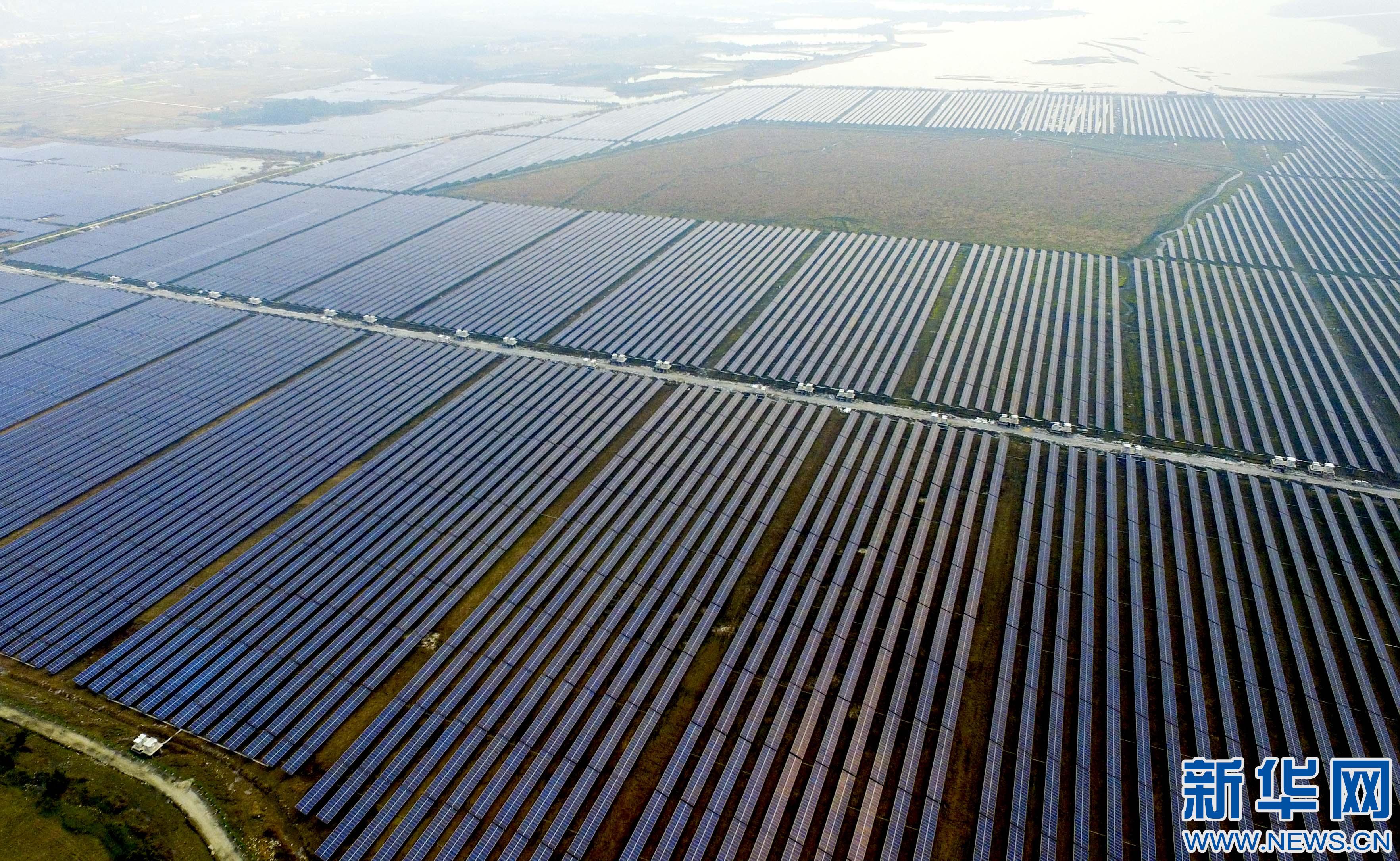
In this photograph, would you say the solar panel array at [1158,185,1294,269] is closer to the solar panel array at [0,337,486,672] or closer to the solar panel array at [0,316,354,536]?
the solar panel array at [0,337,486,672]

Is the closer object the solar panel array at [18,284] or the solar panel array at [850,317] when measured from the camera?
the solar panel array at [850,317]

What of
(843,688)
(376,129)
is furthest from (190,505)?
(376,129)

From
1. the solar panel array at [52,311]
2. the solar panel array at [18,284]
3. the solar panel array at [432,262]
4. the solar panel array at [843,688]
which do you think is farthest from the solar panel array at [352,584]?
the solar panel array at [18,284]

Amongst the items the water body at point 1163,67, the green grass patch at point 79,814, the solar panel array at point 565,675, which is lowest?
the green grass patch at point 79,814

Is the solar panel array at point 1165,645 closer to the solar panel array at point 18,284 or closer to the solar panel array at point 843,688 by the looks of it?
the solar panel array at point 843,688

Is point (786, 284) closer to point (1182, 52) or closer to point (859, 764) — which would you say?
point (859, 764)

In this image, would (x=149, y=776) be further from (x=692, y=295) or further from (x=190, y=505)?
(x=692, y=295)

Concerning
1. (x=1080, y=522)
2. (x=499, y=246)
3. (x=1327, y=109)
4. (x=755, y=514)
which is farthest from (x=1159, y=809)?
(x=1327, y=109)

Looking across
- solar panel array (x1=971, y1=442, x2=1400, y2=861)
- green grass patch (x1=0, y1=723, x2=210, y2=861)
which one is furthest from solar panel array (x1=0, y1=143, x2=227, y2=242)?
solar panel array (x1=971, y1=442, x2=1400, y2=861)
